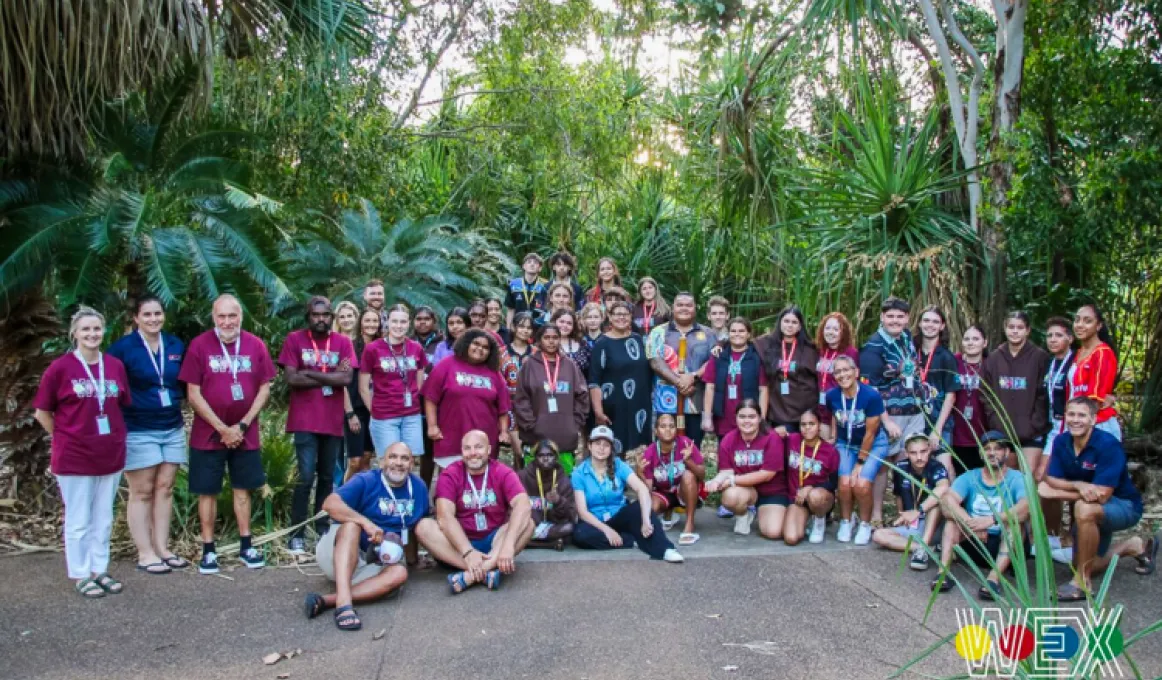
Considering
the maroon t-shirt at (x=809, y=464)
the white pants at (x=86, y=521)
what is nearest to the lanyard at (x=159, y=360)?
the white pants at (x=86, y=521)

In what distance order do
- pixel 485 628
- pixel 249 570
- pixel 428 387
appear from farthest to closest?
1. pixel 428 387
2. pixel 249 570
3. pixel 485 628

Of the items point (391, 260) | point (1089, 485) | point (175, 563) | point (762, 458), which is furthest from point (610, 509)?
point (391, 260)

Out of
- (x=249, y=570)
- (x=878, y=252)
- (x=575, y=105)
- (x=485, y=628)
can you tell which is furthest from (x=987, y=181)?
(x=249, y=570)

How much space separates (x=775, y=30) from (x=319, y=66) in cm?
462

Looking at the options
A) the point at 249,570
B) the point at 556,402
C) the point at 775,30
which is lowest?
the point at 249,570

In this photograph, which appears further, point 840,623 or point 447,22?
point 447,22

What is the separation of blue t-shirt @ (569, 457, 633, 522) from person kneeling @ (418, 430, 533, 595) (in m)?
0.75

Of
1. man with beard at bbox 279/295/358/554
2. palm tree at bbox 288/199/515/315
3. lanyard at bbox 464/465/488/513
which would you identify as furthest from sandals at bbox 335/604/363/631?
palm tree at bbox 288/199/515/315

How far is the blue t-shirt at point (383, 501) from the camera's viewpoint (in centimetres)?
559

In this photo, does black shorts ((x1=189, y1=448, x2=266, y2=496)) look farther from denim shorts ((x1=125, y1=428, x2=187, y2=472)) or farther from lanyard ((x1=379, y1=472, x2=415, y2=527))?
lanyard ((x1=379, y1=472, x2=415, y2=527))

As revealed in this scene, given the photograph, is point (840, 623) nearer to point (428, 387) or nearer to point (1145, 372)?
point (428, 387)

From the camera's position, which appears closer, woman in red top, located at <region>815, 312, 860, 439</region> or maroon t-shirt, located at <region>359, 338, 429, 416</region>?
maroon t-shirt, located at <region>359, 338, 429, 416</region>

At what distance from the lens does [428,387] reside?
6.71 meters

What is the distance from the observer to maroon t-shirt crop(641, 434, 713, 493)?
23.3 feet
